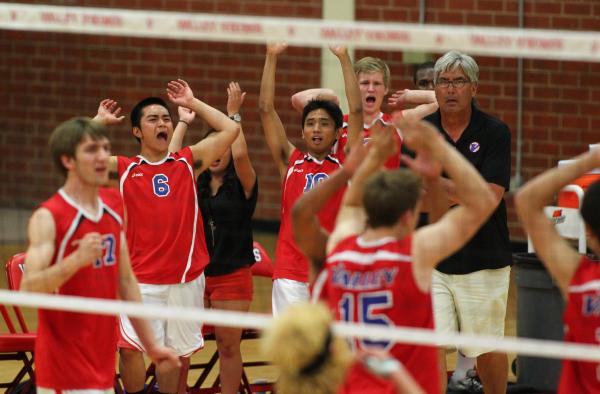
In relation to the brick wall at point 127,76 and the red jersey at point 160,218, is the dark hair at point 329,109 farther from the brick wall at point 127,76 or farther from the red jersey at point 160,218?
the brick wall at point 127,76

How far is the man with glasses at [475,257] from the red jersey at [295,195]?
0.79 meters

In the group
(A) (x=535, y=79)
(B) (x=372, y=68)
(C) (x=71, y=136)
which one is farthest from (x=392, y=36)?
(A) (x=535, y=79)

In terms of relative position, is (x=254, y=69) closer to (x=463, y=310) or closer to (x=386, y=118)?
(x=386, y=118)

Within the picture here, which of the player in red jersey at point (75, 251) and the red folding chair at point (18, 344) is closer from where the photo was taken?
the player in red jersey at point (75, 251)

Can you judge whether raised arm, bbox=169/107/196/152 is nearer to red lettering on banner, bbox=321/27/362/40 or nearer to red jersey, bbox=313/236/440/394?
red lettering on banner, bbox=321/27/362/40

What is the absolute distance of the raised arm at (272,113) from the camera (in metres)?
8.26

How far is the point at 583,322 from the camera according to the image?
5.21 m

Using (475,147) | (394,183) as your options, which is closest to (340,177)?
(394,183)

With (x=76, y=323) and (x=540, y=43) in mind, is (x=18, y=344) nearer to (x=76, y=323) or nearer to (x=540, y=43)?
(x=76, y=323)

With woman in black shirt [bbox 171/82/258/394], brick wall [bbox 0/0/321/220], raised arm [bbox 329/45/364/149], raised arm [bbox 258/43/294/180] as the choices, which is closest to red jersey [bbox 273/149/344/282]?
raised arm [bbox 258/43/294/180]

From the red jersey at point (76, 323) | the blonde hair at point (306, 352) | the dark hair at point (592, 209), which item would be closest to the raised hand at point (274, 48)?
the red jersey at point (76, 323)

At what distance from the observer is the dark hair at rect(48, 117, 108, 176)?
5.93 m

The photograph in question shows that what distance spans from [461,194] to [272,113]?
3043mm

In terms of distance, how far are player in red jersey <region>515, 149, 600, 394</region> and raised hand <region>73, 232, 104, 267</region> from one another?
1816 mm
